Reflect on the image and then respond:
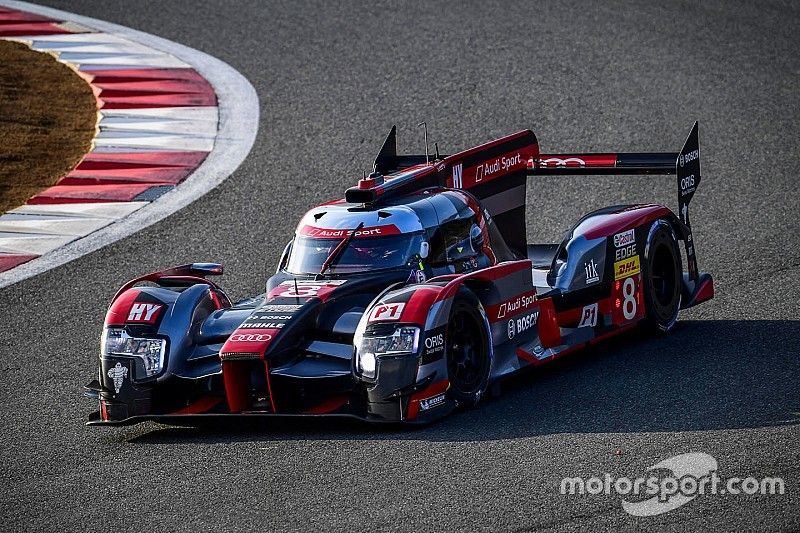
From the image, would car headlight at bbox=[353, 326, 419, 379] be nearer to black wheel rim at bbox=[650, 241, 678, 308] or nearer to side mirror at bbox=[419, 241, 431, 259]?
side mirror at bbox=[419, 241, 431, 259]

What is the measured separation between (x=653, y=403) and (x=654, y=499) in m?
1.88

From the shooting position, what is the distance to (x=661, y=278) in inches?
434

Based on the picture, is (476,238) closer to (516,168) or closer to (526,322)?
(526,322)

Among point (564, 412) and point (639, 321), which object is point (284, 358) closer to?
point (564, 412)

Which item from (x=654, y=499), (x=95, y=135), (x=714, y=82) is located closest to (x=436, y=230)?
(x=654, y=499)

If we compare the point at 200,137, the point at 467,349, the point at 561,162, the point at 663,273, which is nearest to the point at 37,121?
the point at 200,137

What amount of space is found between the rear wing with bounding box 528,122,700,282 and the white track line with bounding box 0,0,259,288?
4580 mm

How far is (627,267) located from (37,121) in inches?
370

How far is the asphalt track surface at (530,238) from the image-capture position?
7062 mm

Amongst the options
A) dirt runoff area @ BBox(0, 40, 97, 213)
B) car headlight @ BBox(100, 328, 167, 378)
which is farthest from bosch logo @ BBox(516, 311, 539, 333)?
dirt runoff area @ BBox(0, 40, 97, 213)

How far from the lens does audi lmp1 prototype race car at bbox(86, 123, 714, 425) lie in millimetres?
8250

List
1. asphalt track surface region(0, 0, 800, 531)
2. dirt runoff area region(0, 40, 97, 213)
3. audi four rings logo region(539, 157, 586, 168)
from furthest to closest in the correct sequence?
dirt runoff area region(0, 40, 97, 213), audi four rings logo region(539, 157, 586, 168), asphalt track surface region(0, 0, 800, 531)

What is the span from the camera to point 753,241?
1283 centimetres

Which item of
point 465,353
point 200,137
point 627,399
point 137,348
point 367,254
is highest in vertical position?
point 200,137
